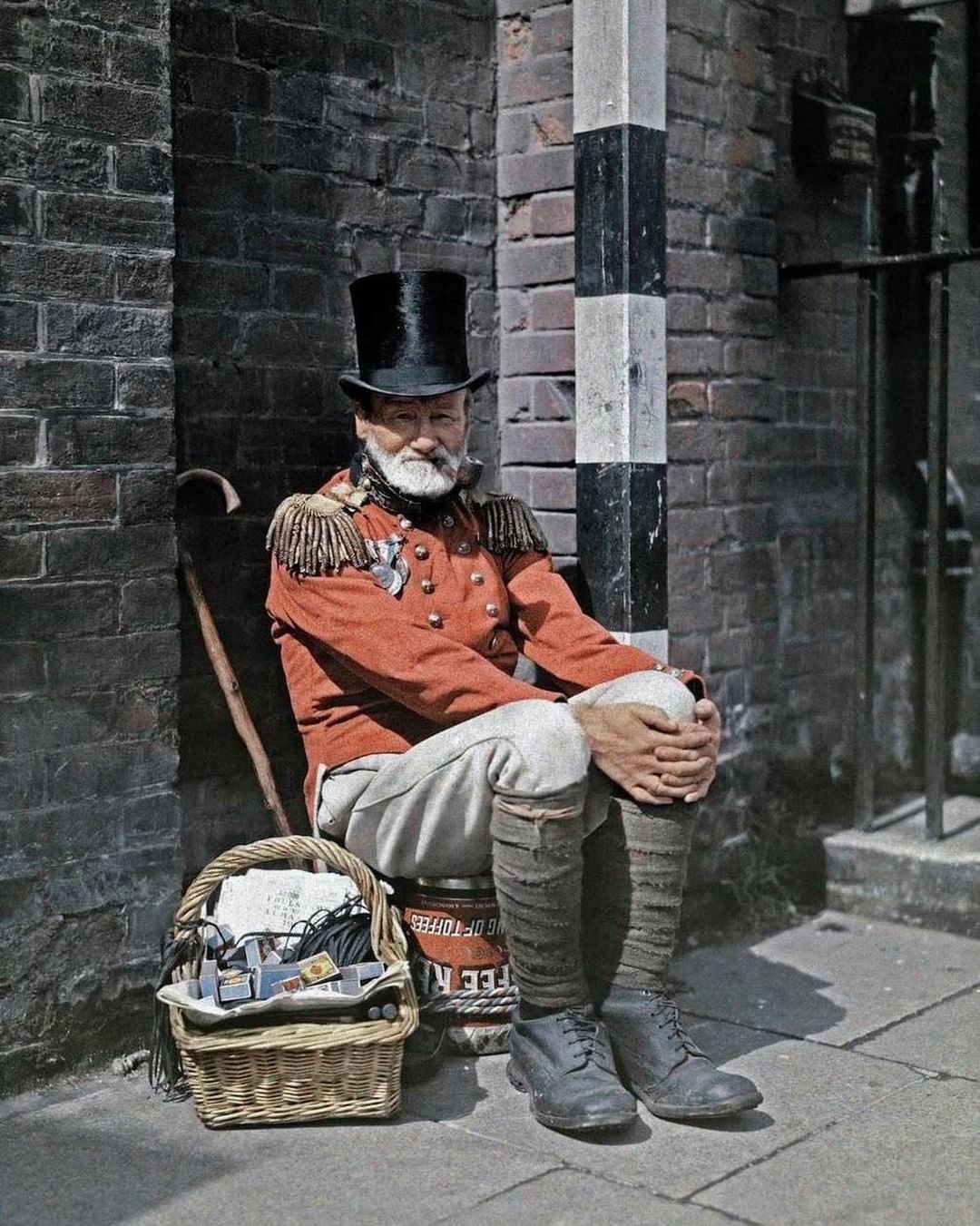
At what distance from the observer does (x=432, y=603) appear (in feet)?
13.0

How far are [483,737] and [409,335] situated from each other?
100 centimetres

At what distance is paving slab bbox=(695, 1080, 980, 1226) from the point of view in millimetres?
3141

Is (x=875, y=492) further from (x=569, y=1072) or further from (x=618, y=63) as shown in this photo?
(x=569, y=1072)

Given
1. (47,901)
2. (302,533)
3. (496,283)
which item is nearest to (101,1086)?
(47,901)

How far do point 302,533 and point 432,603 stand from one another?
36 centimetres

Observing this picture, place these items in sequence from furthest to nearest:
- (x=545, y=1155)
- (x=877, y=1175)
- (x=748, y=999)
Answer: (x=748, y=999) → (x=545, y=1155) → (x=877, y=1175)

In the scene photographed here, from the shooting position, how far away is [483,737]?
3637mm

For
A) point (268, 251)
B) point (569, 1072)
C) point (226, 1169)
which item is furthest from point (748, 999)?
point (268, 251)

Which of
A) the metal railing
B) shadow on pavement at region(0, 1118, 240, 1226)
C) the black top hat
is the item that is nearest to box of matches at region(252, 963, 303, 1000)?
shadow on pavement at region(0, 1118, 240, 1226)

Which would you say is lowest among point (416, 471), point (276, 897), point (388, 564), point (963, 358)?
point (276, 897)

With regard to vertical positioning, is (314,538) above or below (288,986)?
above

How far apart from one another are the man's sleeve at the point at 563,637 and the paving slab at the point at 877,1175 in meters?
1.07

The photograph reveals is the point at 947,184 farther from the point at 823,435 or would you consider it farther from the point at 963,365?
the point at 823,435

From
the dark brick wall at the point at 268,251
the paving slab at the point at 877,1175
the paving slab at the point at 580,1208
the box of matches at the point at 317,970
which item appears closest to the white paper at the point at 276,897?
the box of matches at the point at 317,970
